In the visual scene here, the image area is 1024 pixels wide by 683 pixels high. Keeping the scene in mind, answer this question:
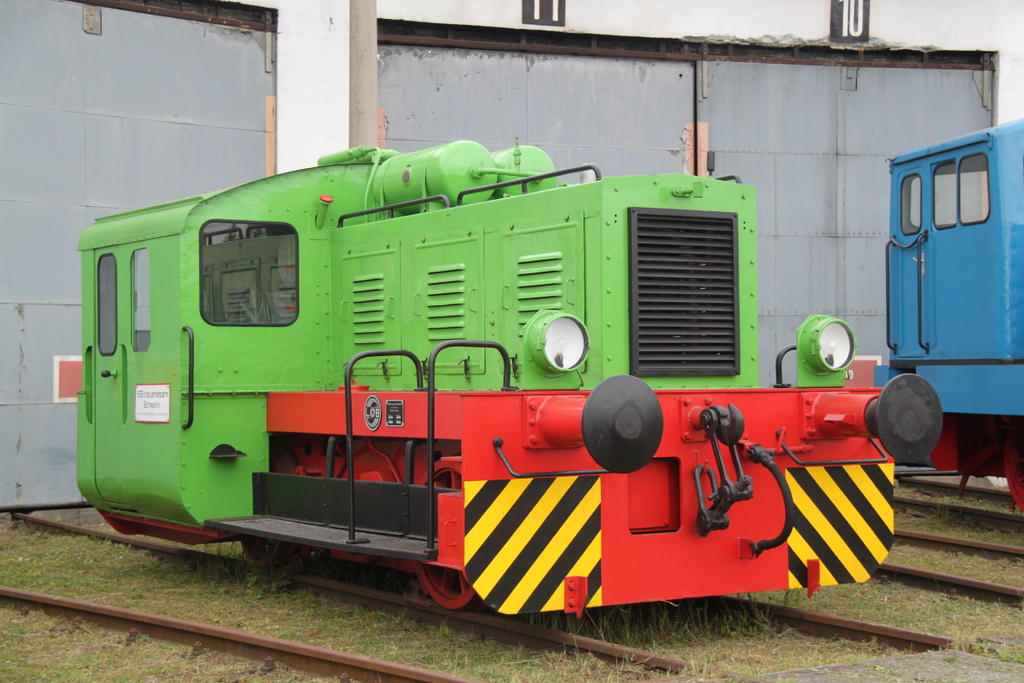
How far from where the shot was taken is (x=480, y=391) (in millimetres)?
5383

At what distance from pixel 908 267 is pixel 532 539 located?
614cm

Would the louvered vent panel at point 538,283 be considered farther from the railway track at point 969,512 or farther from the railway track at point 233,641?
the railway track at point 969,512

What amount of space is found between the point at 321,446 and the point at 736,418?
2993mm

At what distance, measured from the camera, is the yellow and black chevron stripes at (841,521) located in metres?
6.08

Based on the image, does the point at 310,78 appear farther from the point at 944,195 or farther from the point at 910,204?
the point at 944,195

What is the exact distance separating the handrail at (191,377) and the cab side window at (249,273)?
189 millimetres

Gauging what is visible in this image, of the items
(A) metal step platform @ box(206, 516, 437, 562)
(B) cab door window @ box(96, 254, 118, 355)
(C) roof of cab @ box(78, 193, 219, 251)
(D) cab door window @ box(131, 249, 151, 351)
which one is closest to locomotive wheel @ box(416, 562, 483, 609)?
(A) metal step platform @ box(206, 516, 437, 562)

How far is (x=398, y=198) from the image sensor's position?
7.38m

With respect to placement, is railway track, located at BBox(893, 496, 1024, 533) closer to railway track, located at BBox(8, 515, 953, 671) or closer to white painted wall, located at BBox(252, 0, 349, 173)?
railway track, located at BBox(8, 515, 953, 671)

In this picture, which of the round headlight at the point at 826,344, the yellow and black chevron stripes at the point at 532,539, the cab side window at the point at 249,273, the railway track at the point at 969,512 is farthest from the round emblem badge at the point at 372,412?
the railway track at the point at 969,512

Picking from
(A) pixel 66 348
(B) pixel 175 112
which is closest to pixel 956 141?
(B) pixel 175 112

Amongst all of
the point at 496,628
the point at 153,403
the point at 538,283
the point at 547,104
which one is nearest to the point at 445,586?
the point at 496,628

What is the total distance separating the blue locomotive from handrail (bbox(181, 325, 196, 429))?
601 cm

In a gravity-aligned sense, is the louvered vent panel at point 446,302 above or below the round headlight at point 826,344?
above
